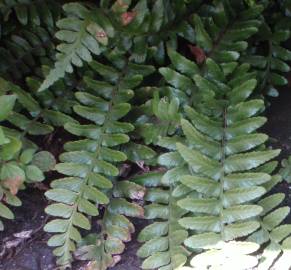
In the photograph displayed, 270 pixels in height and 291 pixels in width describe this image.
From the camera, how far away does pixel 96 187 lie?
2.22 meters

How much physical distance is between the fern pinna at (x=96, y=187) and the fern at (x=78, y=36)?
12 centimetres

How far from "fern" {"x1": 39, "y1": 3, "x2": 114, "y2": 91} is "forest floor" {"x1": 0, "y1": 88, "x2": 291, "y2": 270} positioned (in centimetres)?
49

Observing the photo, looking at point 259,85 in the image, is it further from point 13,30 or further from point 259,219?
point 13,30

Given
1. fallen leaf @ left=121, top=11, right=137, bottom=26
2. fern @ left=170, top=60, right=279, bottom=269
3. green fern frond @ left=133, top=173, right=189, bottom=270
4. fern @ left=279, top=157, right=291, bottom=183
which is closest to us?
fern @ left=170, top=60, right=279, bottom=269

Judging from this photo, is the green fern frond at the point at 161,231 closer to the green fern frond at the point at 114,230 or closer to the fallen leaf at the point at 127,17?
the green fern frond at the point at 114,230

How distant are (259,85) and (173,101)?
50 cm

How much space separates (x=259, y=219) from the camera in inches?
81.8

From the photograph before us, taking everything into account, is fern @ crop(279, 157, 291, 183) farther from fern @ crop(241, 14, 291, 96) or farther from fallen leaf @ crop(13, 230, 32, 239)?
fallen leaf @ crop(13, 230, 32, 239)

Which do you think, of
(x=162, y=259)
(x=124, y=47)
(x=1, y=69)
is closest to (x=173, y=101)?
(x=124, y=47)

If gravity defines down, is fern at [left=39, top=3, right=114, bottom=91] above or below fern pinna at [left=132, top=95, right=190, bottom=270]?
above

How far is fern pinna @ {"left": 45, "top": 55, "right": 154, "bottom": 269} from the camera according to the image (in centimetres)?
215

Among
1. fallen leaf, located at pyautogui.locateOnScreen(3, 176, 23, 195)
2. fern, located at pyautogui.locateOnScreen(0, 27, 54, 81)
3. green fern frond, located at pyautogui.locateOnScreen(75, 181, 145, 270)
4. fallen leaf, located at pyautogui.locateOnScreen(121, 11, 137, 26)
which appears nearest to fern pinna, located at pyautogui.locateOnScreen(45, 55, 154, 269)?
green fern frond, located at pyautogui.locateOnScreen(75, 181, 145, 270)

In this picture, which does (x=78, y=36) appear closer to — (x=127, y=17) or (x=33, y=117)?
(x=127, y=17)

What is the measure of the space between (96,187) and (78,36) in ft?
1.92
